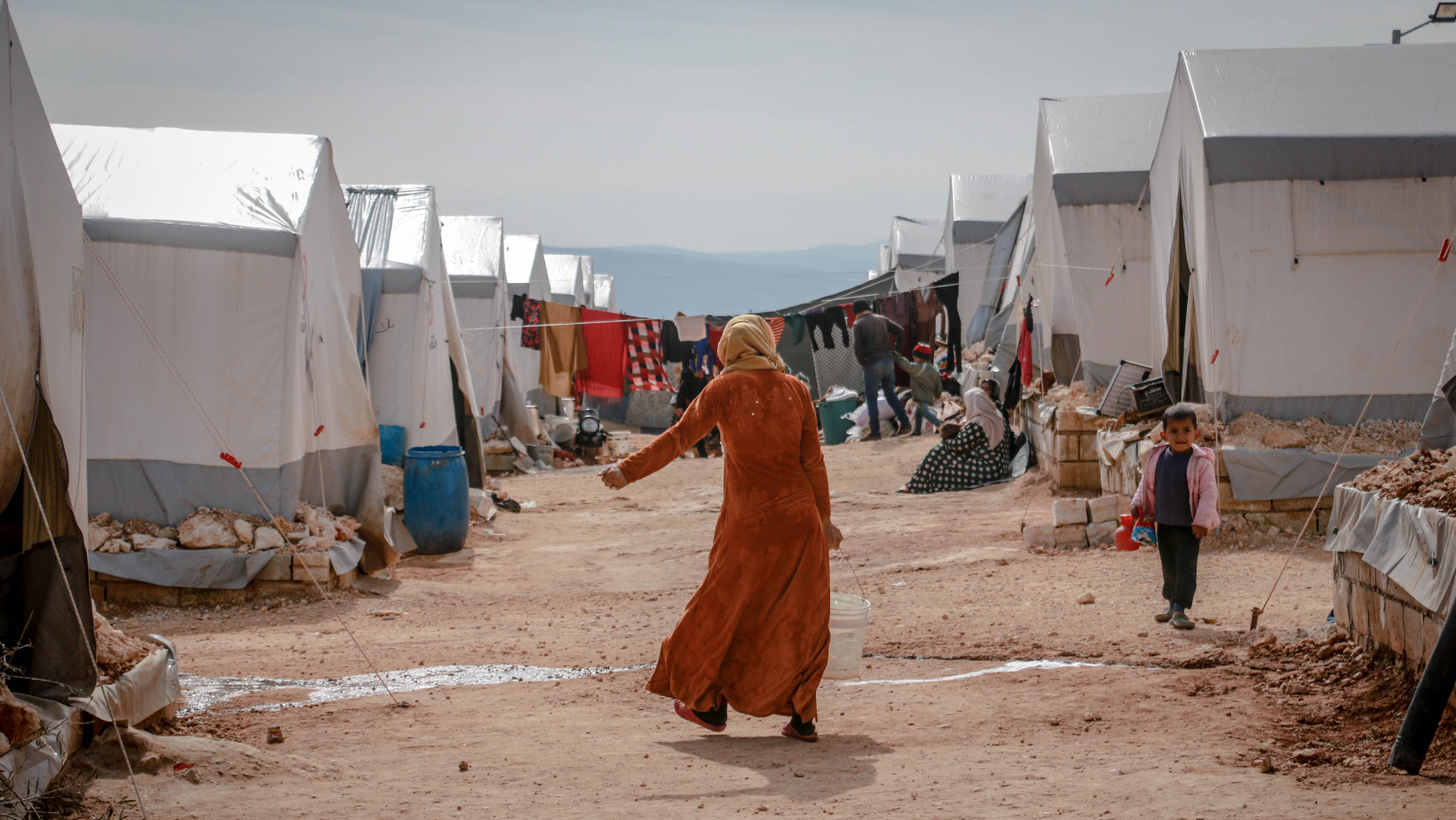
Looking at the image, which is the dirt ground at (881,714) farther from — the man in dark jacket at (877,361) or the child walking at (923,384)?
the child walking at (923,384)

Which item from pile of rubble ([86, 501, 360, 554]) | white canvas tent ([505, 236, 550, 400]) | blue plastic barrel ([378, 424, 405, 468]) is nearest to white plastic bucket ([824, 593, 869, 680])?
pile of rubble ([86, 501, 360, 554])

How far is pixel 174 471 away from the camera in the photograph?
7230 millimetres

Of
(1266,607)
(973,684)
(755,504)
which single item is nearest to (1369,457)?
(1266,607)

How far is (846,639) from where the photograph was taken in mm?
4535

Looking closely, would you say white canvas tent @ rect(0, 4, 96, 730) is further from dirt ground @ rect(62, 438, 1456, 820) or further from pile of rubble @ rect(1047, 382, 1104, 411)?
pile of rubble @ rect(1047, 382, 1104, 411)

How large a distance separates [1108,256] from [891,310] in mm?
6226

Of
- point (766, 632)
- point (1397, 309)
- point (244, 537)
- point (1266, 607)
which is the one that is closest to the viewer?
point (766, 632)

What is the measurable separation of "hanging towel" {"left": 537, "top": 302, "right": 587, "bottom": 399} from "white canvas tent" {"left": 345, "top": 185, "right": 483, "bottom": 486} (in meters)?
5.20

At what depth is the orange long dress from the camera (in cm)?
406

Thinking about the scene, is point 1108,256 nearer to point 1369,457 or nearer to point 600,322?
point 1369,457

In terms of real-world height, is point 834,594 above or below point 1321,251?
below

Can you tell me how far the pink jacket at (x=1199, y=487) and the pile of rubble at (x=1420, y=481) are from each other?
67cm

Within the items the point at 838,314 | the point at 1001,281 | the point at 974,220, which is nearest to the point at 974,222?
the point at 974,220

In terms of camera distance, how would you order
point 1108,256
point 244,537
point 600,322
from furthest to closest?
point 600,322
point 1108,256
point 244,537
